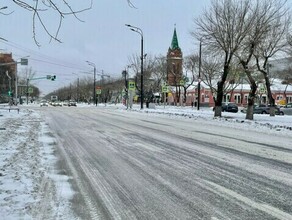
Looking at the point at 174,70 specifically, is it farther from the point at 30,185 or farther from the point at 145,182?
the point at 30,185

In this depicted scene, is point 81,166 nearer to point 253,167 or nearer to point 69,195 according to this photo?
point 69,195

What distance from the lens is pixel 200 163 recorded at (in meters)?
10.5

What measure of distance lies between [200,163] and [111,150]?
11.8ft

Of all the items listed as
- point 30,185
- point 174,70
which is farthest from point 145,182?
point 174,70

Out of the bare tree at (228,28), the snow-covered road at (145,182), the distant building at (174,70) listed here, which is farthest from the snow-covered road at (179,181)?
the distant building at (174,70)

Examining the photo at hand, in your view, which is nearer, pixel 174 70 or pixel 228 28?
pixel 228 28

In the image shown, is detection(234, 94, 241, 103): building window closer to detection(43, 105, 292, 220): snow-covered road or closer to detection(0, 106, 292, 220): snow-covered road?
detection(43, 105, 292, 220): snow-covered road

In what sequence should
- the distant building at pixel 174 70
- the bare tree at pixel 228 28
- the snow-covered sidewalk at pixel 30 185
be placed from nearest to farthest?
the snow-covered sidewalk at pixel 30 185, the bare tree at pixel 228 28, the distant building at pixel 174 70

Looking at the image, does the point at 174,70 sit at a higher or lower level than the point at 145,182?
higher

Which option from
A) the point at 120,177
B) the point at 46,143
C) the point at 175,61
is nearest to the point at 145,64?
the point at 175,61

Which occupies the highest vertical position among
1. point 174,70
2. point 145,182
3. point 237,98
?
point 174,70

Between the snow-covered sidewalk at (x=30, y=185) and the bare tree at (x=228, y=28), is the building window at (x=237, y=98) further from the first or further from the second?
the snow-covered sidewalk at (x=30, y=185)

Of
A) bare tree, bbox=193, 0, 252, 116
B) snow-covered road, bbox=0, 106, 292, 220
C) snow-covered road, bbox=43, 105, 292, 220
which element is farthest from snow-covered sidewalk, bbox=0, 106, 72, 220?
bare tree, bbox=193, 0, 252, 116

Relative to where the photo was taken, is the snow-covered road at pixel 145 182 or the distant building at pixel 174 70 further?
the distant building at pixel 174 70
